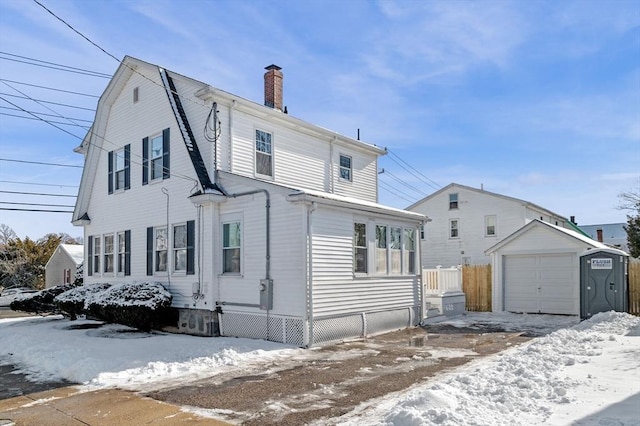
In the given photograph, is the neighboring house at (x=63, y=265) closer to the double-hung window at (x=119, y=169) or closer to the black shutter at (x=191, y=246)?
the double-hung window at (x=119, y=169)

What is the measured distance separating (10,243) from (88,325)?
3033 centimetres

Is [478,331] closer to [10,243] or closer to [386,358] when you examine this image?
[386,358]

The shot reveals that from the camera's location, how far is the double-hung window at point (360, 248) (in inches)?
550

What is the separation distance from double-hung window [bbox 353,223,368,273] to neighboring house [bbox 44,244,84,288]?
85.8ft

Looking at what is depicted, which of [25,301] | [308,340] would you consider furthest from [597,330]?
[25,301]

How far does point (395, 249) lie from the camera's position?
15930 millimetres

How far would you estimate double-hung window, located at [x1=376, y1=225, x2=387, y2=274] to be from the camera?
49.2 feet

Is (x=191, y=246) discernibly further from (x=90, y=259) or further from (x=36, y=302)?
(x=36, y=302)

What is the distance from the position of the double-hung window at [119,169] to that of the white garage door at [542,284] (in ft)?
50.9

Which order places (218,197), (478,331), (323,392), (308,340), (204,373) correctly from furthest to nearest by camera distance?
(478,331), (218,197), (308,340), (204,373), (323,392)

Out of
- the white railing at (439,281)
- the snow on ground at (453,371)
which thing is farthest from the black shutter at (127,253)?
the white railing at (439,281)

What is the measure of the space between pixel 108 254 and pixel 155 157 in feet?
15.9

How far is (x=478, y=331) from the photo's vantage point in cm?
1514

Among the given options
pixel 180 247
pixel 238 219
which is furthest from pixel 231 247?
pixel 180 247
